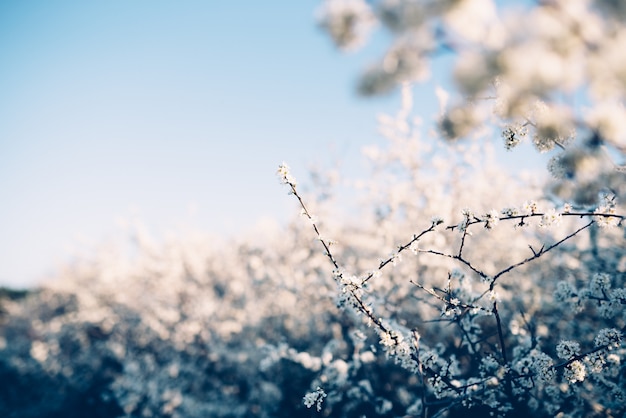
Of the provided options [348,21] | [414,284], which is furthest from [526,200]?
[348,21]

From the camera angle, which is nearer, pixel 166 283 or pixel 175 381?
pixel 175 381

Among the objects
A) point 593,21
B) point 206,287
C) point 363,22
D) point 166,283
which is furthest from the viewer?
point 206,287

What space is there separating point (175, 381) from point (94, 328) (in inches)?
243

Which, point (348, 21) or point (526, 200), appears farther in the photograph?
point (526, 200)

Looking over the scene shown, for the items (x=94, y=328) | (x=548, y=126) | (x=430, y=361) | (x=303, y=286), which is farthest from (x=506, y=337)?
(x=94, y=328)

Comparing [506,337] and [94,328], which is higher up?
[506,337]

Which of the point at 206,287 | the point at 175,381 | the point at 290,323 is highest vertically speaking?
the point at 206,287

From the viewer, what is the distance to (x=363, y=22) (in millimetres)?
1687

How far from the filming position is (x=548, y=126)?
1466 millimetres

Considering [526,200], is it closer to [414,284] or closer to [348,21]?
[414,284]

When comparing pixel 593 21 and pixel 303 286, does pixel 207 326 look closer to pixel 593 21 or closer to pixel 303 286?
pixel 303 286

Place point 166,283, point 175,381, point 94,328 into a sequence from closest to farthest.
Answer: point 175,381 < point 166,283 < point 94,328

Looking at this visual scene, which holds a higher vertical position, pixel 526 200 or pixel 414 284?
pixel 526 200

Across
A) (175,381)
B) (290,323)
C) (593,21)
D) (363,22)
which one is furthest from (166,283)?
(593,21)
